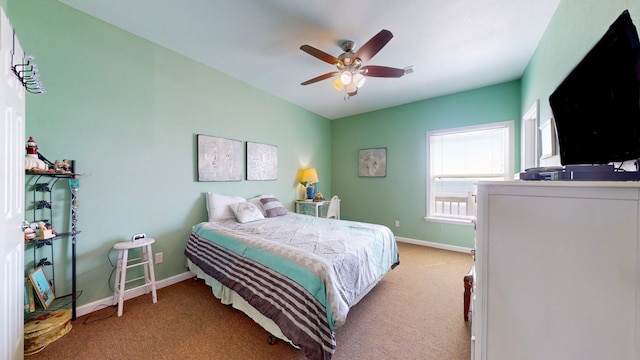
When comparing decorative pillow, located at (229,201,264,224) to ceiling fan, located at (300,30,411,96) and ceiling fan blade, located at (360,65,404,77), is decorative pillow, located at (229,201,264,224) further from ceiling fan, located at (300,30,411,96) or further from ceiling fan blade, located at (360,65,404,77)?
ceiling fan blade, located at (360,65,404,77)

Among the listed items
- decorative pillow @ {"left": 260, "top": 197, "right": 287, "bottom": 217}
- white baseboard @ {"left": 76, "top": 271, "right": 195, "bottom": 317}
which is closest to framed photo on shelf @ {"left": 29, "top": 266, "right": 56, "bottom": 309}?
white baseboard @ {"left": 76, "top": 271, "right": 195, "bottom": 317}

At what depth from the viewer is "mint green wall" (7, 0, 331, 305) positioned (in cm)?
182

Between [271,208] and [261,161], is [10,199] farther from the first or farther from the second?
[261,161]

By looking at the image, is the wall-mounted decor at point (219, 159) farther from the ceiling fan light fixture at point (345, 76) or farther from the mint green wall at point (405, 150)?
the mint green wall at point (405, 150)

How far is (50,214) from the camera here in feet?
5.97

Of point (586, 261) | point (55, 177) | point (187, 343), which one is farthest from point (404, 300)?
point (55, 177)

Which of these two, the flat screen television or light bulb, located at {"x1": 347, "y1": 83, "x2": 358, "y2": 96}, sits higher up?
light bulb, located at {"x1": 347, "y1": 83, "x2": 358, "y2": 96}

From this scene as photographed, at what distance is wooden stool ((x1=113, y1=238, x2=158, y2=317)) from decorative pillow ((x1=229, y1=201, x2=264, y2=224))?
907 millimetres

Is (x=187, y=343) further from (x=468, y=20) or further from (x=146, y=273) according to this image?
(x=468, y=20)

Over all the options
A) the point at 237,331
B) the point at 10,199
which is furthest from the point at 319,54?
the point at 237,331

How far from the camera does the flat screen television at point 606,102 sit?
30.8 inches

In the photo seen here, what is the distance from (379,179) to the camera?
4.48 metres

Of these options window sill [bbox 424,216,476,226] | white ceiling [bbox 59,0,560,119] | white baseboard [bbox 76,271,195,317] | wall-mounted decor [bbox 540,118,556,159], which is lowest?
white baseboard [bbox 76,271,195,317]

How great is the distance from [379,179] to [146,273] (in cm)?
394
